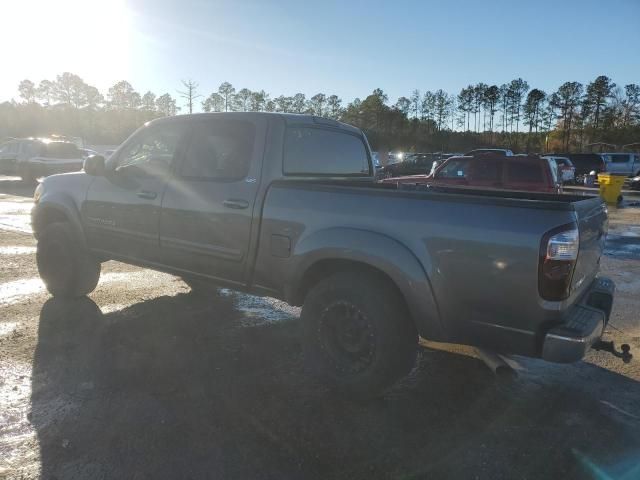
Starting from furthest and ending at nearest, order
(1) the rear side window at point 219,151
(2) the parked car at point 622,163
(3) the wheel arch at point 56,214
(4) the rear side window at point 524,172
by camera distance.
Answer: (2) the parked car at point 622,163 → (4) the rear side window at point 524,172 → (3) the wheel arch at point 56,214 → (1) the rear side window at point 219,151

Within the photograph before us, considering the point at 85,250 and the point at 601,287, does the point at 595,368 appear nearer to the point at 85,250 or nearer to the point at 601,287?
the point at 601,287

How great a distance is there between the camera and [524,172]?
10.9 metres

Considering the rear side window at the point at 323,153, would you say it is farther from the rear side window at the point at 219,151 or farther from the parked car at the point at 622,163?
the parked car at the point at 622,163

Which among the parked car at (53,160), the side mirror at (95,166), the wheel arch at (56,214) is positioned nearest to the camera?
the side mirror at (95,166)

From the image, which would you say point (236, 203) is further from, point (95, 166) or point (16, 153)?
point (16, 153)

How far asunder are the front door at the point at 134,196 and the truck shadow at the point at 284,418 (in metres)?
0.89

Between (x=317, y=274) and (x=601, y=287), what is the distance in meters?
1.97

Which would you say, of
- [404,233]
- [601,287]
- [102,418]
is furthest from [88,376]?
[601,287]

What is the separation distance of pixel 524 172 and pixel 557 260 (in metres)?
9.11

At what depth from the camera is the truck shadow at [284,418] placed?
8.64 feet

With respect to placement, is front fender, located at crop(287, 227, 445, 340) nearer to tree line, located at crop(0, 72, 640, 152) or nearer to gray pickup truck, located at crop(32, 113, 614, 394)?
gray pickup truck, located at crop(32, 113, 614, 394)

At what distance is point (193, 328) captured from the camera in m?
4.68

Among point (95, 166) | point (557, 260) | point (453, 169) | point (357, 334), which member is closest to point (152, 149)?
point (95, 166)

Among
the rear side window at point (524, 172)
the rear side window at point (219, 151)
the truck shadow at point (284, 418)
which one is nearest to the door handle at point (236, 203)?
the rear side window at point (219, 151)
